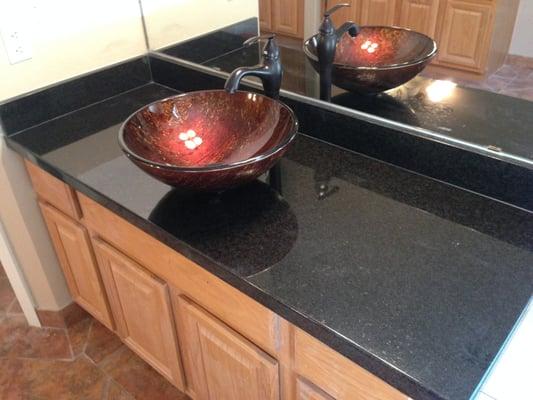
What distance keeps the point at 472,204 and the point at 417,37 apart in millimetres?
410

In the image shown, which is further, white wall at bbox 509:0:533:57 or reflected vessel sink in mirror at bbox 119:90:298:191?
reflected vessel sink in mirror at bbox 119:90:298:191

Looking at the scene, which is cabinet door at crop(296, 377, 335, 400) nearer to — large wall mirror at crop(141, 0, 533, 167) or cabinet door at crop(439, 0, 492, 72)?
large wall mirror at crop(141, 0, 533, 167)

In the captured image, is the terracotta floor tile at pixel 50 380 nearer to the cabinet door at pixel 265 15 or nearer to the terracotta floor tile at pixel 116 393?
the terracotta floor tile at pixel 116 393

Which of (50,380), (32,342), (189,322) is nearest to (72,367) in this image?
(50,380)

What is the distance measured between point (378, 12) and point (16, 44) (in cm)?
106

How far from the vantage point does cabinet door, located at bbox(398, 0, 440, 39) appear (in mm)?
1063

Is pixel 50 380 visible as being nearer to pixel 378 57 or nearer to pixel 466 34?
pixel 378 57

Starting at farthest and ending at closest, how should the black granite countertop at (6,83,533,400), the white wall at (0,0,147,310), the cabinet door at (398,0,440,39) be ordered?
the white wall at (0,0,147,310), the cabinet door at (398,0,440,39), the black granite countertop at (6,83,533,400)

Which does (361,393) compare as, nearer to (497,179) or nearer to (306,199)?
(306,199)

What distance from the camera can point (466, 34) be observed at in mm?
1016

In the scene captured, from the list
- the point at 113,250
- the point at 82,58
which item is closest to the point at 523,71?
the point at 113,250

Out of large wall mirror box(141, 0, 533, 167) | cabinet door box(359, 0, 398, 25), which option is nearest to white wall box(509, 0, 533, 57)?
large wall mirror box(141, 0, 533, 167)

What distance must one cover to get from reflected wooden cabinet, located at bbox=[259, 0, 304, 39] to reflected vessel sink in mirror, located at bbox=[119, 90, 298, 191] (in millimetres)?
226

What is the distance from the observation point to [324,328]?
33.3 inches
